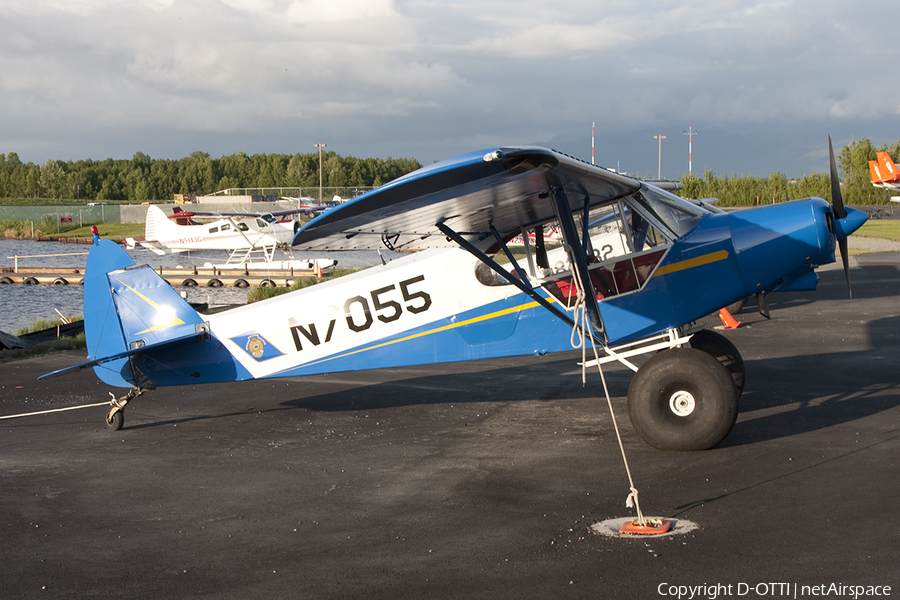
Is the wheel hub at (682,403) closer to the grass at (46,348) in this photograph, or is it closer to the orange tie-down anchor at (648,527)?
the orange tie-down anchor at (648,527)

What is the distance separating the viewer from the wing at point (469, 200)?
17.4 feet

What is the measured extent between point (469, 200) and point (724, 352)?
Result: 3.66 m

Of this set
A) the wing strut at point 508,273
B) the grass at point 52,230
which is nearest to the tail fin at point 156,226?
the grass at point 52,230

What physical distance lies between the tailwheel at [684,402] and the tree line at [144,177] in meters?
120

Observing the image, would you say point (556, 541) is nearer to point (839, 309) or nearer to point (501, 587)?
point (501, 587)

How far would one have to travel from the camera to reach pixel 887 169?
6059cm

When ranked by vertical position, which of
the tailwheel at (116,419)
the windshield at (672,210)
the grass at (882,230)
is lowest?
the tailwheel at (116,419)

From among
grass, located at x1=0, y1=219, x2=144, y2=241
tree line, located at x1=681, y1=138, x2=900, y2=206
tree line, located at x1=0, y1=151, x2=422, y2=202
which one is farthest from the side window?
tree line, located at x1=0, y1=151, x2=422, y2=202

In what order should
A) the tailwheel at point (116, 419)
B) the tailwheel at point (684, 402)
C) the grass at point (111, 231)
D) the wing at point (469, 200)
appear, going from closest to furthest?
the wing at point (469, 200) → the tailwheel at point (684, 402) → the tailwheel at point (116, 419) → the grass at point (111, 231)

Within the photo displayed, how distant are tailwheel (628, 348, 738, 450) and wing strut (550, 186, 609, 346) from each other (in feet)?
2.57

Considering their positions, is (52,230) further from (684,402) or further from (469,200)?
(684,402)

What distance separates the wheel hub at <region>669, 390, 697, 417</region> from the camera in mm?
6562
